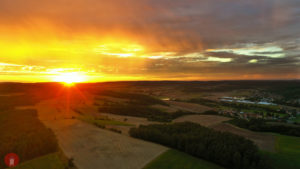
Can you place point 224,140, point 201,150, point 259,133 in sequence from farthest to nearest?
point 259,133
point 224,140
point 201,150

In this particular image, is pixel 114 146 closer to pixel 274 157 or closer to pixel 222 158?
pixel 222 158

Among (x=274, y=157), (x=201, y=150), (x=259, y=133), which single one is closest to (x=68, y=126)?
(x=201, y=150)

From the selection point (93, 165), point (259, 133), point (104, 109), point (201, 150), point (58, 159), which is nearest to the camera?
point (93, 165)

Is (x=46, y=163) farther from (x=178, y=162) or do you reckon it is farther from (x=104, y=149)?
(x=178, y=162)

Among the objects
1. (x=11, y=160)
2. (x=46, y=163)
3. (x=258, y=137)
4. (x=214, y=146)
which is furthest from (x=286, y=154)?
(x=11, y=160)

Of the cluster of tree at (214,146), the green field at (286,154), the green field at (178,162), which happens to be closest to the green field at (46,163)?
the green field at (178,162)

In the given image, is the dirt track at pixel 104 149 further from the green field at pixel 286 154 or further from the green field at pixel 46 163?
the green field at pixel 286 154
